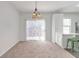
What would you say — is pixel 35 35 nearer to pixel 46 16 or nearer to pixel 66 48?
pixel 46 16

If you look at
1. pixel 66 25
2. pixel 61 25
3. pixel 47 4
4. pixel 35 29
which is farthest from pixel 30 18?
pixel 47 4

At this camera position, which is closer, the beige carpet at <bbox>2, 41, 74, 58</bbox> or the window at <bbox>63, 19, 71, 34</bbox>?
the beige carpet at <bbox>2, 41, 74, 58</bbox>

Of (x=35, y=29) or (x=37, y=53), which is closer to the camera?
(x=37, y=53)

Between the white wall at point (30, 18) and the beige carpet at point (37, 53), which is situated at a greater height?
the white wall at point (30, 18)

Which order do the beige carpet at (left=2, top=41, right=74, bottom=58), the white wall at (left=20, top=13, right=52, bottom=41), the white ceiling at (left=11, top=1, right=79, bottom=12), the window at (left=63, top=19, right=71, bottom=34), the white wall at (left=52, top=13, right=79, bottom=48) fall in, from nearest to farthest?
the beige carpet at (left=2, top=41, right=74, bottom=58), the white ceiling at (left=11, top=1, right=79, bottom=12), the white wall at (left=52, top=13, right=79, bottom=48), the window at (left=63, top=19, right=71, bottom=34), the white wall at (left=20, top=13, right=52, bottom=41)

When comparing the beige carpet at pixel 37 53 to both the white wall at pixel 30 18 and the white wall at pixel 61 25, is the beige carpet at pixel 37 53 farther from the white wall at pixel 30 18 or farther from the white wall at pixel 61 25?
the white wall at pixel 30 18

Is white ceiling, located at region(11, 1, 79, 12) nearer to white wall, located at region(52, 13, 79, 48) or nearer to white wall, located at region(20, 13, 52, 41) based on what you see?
white wall, located at region(52, 13, 79, 48)

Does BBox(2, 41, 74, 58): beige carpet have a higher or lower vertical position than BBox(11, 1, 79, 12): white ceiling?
lower

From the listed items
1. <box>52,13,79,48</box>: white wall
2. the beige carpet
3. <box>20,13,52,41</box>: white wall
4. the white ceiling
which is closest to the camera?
the beige carpet

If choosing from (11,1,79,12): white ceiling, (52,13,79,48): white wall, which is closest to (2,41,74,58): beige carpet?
(52,13,79,48): white wall

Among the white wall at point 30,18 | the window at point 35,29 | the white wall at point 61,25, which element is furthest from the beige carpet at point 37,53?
the white wall at point 30,18

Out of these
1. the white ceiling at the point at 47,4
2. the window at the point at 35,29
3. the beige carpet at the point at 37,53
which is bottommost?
the beige carpet at the point at 37,53

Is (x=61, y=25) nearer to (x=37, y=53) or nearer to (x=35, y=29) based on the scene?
(x=35, y=29)

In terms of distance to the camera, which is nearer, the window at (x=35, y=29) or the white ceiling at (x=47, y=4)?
the white ceiling at (x=47, y=4)
